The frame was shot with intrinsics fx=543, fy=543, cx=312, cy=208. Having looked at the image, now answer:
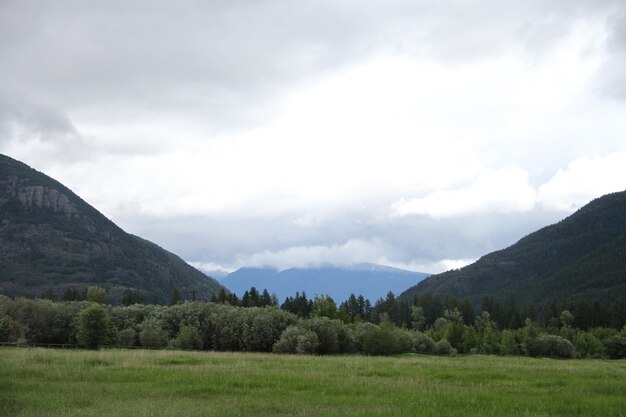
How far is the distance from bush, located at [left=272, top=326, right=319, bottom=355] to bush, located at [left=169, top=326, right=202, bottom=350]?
35.9 feet

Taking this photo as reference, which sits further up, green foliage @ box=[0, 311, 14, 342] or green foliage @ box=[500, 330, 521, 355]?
green foliage @ box=[0, 311, 14, 342]

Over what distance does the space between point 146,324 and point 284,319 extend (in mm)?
18623

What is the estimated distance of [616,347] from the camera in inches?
3989

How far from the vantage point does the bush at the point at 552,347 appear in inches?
3462

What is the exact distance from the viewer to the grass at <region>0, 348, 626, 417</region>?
1716 centimetres

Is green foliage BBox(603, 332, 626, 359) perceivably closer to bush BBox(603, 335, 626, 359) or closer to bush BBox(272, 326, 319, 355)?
bush BBox(603, 335, 626, 359)

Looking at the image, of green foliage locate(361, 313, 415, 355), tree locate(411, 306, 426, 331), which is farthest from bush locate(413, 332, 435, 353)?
tree locate(411, 306, 426, 331)

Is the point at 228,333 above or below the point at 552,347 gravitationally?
above

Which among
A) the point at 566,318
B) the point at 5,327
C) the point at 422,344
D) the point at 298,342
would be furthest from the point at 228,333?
the point at 566,318

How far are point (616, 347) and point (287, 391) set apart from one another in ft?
329

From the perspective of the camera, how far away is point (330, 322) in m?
66.4

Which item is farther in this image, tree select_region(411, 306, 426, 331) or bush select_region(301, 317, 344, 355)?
tree select_region(411, 306, 426, 331)

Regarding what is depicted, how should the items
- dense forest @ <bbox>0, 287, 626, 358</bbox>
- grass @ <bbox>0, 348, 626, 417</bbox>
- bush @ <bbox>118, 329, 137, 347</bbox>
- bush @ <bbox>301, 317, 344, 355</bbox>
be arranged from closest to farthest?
grass @ <bbox>0, 348, 626, 417</bbox>, dense forest @ <bbox>0, 287, 626, 358</bbox>, bush @ <bbox>301, 317, 344, 355</bbox>, bush @ <bbox>118, 329, 137, 347</bbox>

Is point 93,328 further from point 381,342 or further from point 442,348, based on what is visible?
point 442,348
